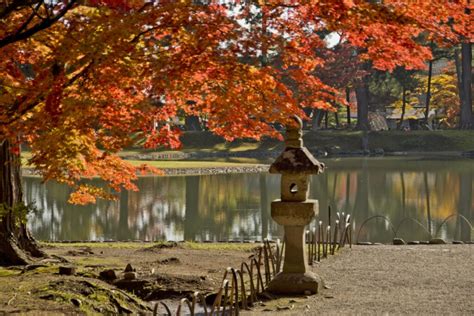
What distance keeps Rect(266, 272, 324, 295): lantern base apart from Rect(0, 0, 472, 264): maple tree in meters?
1.96

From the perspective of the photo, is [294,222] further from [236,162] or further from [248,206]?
[236,162]

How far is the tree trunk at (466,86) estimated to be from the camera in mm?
55719

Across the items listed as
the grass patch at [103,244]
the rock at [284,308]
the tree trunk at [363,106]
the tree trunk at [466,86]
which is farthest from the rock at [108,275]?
the tree trunk at [363,106]

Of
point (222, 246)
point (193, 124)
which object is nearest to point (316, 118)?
point (193, 124)

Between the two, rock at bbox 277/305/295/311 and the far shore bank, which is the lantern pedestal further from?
the far shore bank

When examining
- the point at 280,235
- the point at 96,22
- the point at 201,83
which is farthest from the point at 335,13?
the point at 280,235

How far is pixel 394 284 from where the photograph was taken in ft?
35.7

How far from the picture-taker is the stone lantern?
10.3m

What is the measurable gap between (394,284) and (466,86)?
158ft

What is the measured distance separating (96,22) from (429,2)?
3.62 metres

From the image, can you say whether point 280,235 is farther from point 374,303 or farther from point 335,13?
point 335,13

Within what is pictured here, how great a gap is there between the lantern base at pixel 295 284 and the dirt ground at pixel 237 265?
18 cm

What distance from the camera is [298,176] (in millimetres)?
10391

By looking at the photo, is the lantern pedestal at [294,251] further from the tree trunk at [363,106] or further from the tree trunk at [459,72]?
the tree trunk at [363,106]
